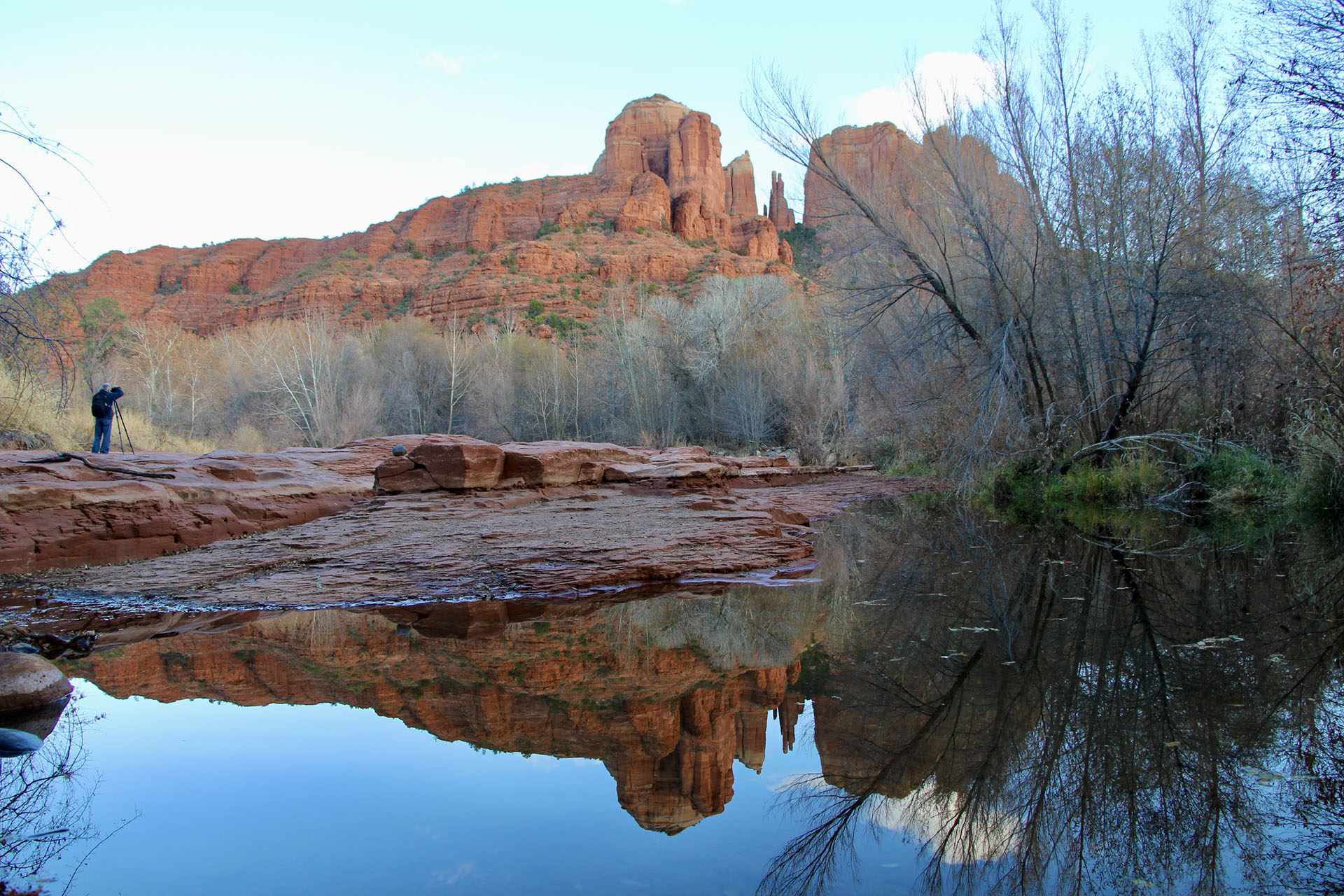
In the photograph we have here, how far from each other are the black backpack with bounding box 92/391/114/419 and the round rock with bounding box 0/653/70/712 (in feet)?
37.7

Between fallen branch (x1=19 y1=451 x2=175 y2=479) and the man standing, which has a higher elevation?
the man standing

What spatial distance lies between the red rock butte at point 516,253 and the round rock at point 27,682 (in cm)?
4699

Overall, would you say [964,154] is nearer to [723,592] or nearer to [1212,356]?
[1212,356]

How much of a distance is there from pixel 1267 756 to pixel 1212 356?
28.9 ft

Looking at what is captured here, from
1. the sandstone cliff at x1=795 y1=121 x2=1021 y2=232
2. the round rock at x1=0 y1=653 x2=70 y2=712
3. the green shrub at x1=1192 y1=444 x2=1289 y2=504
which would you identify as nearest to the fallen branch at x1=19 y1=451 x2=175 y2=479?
the round rock at x1=0 y1=653 x2=70 y2=712

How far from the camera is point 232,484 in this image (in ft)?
29.1

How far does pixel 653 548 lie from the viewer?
673 cm

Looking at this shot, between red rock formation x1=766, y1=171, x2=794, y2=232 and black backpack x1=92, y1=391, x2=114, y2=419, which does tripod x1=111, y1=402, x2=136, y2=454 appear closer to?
black backpack x1=92, y1=391, x2=114, y2=419

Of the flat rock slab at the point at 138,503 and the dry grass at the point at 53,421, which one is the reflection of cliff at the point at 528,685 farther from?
the dry grass at the point at 53,421

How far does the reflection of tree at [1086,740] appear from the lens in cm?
209

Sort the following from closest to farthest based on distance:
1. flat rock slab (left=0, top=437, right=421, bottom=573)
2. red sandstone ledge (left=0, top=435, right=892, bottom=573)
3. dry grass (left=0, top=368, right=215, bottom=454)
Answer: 1. flat rock slab (left=0, top=437, right=421, bottom=573)
2. red sandstone ledge (left=0, top=435, right=892, bottom=573)
3. dry grass (left=0, top=368, right=215, bottom=454)

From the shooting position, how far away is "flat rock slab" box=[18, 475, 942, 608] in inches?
229

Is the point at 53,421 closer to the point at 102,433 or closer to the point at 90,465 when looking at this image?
the point at 102,433

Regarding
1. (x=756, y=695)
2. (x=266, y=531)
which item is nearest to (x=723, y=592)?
(x=756, y=695)
